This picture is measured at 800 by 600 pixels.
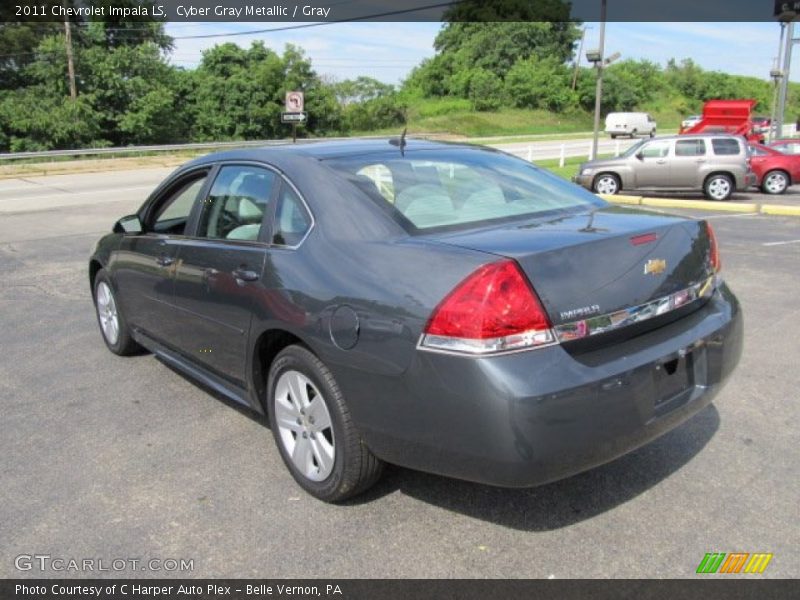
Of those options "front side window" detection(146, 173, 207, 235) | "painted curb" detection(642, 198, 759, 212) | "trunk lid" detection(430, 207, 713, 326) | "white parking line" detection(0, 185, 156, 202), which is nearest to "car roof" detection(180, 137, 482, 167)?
"front side window" detection(146, 173, 207, 235)

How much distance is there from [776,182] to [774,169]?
34 cm

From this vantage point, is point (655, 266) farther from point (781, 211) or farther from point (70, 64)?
point (70, 64)

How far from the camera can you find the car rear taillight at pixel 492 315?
262cm

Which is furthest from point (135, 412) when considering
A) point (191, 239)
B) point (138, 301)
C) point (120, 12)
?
point (120, 12)

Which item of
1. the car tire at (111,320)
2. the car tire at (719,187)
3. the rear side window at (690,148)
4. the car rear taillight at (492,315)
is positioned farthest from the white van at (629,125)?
the car rear taillight at (492,315)

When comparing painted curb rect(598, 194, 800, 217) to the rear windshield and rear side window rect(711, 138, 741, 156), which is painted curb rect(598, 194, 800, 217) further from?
the rear windshield

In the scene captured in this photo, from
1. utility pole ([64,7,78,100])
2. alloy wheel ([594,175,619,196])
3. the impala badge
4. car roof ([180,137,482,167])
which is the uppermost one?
utility pole ([64,7,78,100])

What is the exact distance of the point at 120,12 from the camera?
43.8m

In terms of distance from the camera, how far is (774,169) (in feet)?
60.6

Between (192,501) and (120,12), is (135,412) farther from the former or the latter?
(120,12)

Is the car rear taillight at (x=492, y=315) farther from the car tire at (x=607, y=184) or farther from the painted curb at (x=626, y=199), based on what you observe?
the car tire at (x=607, y=184)

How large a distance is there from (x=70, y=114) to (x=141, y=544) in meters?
38.7

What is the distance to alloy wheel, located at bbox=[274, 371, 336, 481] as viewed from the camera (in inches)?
128

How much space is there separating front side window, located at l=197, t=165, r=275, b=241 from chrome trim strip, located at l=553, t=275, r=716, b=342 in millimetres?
1714
